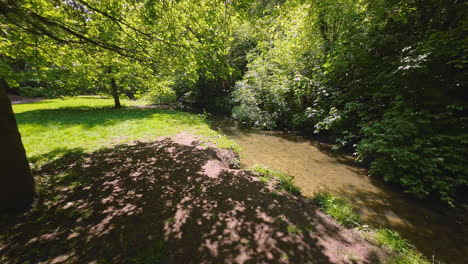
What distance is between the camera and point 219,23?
5.48 metres

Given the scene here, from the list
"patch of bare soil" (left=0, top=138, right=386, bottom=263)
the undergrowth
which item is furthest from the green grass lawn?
the undergrowth

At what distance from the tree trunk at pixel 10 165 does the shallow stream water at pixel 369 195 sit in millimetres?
6635

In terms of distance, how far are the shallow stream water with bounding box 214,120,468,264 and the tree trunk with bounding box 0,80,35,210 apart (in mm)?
6635

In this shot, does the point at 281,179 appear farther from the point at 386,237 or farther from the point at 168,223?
the point at 168,223

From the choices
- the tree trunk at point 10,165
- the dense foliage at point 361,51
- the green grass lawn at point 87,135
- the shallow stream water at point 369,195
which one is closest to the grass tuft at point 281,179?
the shallow stream water at point 369,195

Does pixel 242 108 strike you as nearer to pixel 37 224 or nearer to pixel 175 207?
pixel 175 207

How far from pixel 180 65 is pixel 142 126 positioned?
7.28m

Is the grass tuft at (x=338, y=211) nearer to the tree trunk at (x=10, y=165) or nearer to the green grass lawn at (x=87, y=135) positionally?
the green grass lawn at (x=87, y=135)

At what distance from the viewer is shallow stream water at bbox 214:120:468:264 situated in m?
4.00

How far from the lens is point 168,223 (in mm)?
3652

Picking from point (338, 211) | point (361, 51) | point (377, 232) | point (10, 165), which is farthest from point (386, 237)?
point (10, 165)

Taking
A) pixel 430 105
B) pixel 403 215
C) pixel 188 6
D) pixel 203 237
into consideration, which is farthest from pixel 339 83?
pixel 203 237

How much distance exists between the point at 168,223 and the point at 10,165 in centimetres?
352

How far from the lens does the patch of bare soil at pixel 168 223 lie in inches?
116
